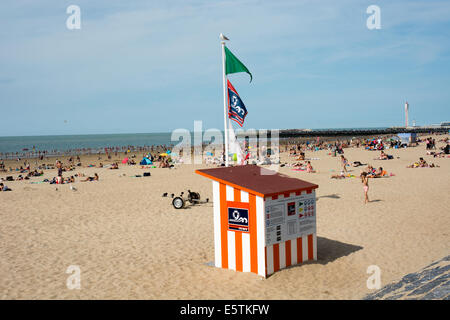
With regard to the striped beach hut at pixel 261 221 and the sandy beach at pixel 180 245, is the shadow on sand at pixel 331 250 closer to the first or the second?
the sandy beach at pixel 180 245

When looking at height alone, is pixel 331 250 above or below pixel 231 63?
below

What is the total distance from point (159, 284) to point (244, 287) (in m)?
1.73

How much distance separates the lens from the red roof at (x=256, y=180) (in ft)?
24.9

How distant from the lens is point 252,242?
763 cm

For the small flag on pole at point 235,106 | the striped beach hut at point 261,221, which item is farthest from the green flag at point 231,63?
the striped beach hut at point 261,221

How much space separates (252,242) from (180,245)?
3.16m

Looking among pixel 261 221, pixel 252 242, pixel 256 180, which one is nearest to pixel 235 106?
pixel 256 180

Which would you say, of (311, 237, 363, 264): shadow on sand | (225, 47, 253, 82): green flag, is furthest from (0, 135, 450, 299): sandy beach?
(225, 47, 253, 82): green flag

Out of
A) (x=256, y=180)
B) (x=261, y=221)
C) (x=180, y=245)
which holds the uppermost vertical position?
(x=256, y=180)

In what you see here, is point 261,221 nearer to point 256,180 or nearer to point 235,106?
point 256,180

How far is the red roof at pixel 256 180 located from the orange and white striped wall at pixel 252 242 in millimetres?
135

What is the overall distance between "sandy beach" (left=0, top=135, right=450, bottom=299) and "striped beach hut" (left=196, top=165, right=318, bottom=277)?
12.4 inches

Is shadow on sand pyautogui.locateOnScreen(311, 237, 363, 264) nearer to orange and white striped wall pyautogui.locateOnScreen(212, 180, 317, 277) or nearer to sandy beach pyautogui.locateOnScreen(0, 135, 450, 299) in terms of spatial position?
sandy beach pyautogui.locateOnScreen(0, 135, 450, 299)
